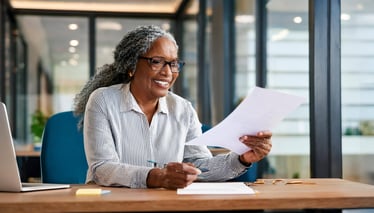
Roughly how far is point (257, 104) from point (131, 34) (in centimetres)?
68

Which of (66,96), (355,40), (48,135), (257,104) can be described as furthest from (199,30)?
(257,104)

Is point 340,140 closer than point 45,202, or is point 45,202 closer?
point 45,202

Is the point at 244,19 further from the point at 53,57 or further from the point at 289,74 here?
the point at 53,57

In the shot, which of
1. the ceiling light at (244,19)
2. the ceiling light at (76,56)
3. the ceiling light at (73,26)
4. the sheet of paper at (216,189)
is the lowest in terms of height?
the sheet of paper at (216,189)

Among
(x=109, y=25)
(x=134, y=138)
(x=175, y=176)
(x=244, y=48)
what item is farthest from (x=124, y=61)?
(x=109, y=25)

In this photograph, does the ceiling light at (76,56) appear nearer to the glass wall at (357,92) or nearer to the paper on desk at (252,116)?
the glass wall at (357,92)

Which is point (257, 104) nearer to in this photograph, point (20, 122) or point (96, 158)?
point (96, 158)

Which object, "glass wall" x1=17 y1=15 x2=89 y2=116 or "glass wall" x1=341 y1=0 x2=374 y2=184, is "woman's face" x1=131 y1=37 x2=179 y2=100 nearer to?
"glass wall" x1=341 y1=0 x2=374 y2=184

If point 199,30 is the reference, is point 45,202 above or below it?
below

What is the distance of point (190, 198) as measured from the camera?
1406mm

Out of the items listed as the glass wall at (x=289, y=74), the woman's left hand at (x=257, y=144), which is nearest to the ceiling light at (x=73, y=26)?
the glass wall at (x=289, y=74)

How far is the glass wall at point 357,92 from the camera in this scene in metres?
2.67

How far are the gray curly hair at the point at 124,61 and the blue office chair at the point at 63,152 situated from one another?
7 centimetres

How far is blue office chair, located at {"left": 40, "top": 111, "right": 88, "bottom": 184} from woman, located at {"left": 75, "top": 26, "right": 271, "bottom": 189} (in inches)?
5.5
